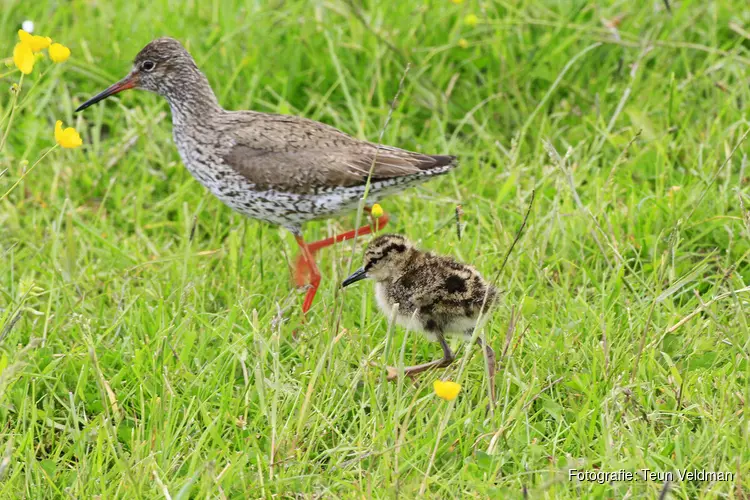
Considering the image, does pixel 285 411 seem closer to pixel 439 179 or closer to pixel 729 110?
pixel 439 179

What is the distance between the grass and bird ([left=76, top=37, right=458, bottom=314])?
26 centimetres

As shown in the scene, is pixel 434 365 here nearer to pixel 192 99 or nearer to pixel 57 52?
pixel 57 52

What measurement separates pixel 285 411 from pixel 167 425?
0.62 meters

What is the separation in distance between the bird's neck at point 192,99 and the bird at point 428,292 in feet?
6.51

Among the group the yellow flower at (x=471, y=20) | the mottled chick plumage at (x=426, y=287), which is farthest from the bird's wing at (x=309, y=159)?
the yellow flower at (x=471, y=20)

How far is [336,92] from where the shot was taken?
27.6 feet

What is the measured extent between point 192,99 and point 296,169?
1120 mm

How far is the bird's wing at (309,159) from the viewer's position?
6.48 m

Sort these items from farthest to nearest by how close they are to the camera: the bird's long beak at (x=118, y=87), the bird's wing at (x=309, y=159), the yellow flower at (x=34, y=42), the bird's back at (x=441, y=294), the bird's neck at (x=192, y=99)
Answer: the bird's long beak at (x=118, y=87) < the bird's neck at (x=192, y=99) < the bird's wing at (x=309, y=159) < the bird's back at (x=441, y=294) < the yellow flower at (x=34, y=42)

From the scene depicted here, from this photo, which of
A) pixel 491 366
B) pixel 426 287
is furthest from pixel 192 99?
pixel 491 366

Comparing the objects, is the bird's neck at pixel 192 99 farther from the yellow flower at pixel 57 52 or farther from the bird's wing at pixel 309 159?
the yellow flower at pixel 57 52

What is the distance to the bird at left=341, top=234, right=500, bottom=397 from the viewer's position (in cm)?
529

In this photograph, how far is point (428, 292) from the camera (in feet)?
17.7

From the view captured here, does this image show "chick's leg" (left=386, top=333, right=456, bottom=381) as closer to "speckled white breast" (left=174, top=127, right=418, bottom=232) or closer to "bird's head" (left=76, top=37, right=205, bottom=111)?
"speckled white breast" (left=174, top=127, right=418, bottom=232)
